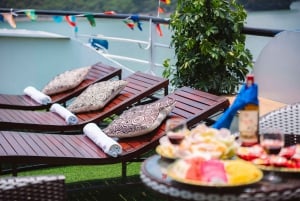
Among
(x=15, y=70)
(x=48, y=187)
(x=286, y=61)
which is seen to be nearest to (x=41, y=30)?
(x=15, y=70)

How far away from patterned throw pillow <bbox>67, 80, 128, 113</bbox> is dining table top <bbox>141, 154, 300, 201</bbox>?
252cm

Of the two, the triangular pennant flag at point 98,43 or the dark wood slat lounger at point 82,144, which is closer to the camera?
the dark wood slat lounger at point 82,144

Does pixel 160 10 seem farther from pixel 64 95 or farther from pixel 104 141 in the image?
pixel 104 141

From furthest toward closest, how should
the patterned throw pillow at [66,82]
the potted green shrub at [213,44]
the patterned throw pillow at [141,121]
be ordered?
the patterned throw pillow at [66,82] < the potted green shrub at [213,44] < the patterned throw pillow at [141,121]

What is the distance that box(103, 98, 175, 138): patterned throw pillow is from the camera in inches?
138

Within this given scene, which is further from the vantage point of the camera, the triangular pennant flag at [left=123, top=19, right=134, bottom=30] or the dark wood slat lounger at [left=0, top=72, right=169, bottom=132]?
A: the triangular pennant flag at [left=123, top=19, right=134, bottom=30]

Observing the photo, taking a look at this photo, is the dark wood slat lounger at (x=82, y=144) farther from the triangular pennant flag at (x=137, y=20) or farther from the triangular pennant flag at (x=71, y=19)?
the triangular pennant flag at (x=71, y=19)

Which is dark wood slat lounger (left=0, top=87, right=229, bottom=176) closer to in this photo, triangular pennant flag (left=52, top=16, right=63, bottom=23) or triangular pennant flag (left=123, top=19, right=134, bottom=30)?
triangular pennant flag (left=123, top=19, right=134, bottom=30)

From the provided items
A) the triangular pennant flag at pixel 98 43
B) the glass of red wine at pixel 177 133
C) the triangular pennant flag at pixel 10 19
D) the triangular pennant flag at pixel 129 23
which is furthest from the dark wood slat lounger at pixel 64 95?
the glass of red wine at pixel 177 133

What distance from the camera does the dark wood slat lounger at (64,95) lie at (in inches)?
193

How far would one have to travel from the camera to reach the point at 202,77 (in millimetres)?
4828

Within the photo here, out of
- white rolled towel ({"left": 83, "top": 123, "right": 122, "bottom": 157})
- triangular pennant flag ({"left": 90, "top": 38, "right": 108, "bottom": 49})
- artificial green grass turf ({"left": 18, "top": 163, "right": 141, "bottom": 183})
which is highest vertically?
white rolled towel ({"left": 83, "top": 123, "right": 122, "bottom": 157})

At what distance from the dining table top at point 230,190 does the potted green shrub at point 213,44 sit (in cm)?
281

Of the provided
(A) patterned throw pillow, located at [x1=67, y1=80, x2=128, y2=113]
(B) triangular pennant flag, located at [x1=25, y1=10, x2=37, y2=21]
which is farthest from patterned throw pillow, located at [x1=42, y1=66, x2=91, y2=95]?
(B) triangular pennant flag, located at [x1=25, y1=10, x2=37, y2=21]
